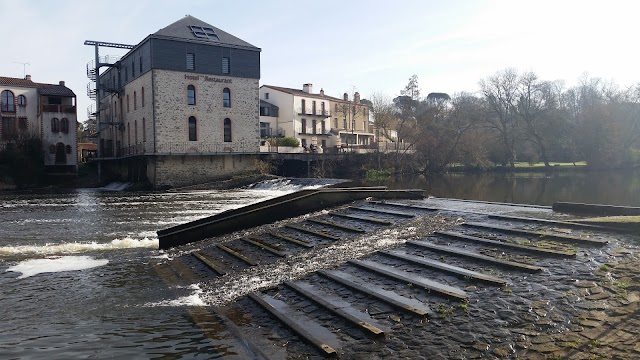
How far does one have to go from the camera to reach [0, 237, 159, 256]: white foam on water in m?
13.5

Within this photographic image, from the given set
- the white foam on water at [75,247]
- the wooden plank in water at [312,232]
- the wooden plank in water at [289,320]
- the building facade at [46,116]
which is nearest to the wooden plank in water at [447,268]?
the wooden plank in water at [312,232]

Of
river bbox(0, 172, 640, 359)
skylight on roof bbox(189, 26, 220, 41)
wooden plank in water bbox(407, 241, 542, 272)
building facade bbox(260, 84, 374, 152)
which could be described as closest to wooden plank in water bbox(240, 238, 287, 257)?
river bbox(0, 172, 640, 359)

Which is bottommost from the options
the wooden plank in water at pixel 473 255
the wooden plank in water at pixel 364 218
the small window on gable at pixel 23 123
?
the wooden plank in water at pixel 473 255

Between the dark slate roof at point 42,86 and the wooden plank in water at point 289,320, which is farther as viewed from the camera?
the dark slate roof at point 42,86

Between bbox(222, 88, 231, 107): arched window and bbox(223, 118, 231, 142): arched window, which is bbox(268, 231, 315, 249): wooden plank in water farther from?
bbox(222, 88, 231, 107): arched window

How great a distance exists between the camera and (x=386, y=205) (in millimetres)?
15938

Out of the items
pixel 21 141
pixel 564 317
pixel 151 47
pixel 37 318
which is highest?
pixel 151 47

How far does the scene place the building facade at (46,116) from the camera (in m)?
50.7

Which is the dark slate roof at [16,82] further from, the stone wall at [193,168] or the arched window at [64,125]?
the stone wall at [193,168]

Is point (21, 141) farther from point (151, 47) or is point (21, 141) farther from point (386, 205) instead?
point (386, 205)

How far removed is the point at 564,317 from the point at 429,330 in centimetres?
166

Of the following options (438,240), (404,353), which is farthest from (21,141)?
(404,353)

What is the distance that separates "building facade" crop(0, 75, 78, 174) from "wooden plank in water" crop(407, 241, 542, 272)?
49579 mm

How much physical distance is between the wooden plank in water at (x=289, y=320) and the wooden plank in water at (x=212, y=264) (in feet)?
7.25
